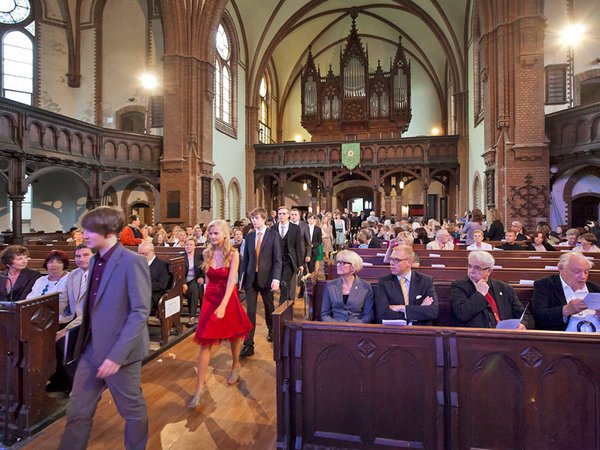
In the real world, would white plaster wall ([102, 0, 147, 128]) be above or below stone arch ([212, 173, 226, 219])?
above

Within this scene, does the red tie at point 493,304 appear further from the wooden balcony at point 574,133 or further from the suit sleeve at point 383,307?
the wooden balcony at point 574,133

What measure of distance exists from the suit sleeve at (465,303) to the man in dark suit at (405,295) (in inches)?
6.1

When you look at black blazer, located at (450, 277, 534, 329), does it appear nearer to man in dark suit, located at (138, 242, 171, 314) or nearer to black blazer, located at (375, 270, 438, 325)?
black blazer, located at (375, 270, 438, 325)

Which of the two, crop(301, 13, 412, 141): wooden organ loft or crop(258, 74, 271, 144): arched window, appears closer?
crop(301, 13, 412, 141): wooden organ loft

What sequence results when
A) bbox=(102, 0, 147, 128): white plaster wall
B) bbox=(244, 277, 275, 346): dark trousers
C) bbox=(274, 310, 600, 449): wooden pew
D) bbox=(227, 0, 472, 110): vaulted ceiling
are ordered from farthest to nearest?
bbox=(227, 0, 472, 110): vaulted ceiling → bbox=(102, 0, 147, 128): white plaster wall → bbox=(244, 277, 275, 346): dark trousers → bbox=(274, 310, 600, 449): wooden pew

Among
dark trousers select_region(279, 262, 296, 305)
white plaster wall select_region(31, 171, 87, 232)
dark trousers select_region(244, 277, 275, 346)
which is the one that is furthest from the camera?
white plaster wall select_region(31, 171, 87, 232)

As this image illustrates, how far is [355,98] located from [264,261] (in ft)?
67.5

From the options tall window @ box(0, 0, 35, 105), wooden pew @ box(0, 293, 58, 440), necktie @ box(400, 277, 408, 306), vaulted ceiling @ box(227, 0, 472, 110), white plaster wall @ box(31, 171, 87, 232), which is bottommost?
wooden pew @ box(0, 293, 58, 440)

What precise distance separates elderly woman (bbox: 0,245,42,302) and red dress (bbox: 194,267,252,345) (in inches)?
80.4

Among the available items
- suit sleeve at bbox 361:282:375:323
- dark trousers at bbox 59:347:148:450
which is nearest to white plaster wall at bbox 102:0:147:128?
suit sleeve at bbox 361:282:375:323

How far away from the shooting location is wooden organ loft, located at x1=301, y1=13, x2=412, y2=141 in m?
22.9

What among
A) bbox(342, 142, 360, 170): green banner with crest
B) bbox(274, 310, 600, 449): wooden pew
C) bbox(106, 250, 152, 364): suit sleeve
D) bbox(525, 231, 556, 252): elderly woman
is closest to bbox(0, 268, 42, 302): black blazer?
bbox(106, 250, 152, 364): suit sleeve

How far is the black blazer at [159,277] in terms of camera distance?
5250 mm

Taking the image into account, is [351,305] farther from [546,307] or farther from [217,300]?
[546,307]
